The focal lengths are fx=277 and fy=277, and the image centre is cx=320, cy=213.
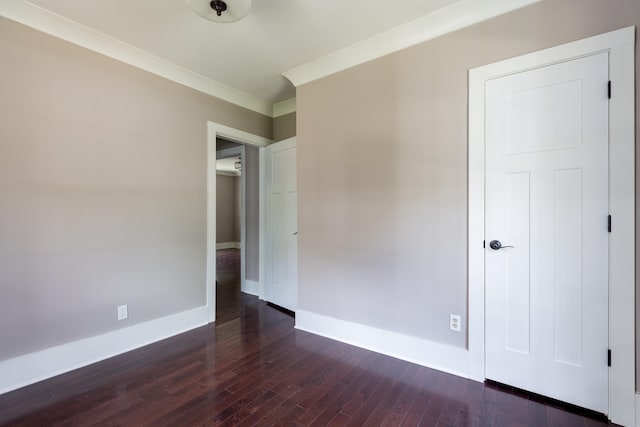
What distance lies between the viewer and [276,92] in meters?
3.49

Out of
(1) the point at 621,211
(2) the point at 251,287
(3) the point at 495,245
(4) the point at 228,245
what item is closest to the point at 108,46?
(2) the point at 251,287

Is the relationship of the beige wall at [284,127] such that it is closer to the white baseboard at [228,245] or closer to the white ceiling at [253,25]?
the white ceiling at [253,25]

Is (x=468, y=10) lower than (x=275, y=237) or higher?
higher

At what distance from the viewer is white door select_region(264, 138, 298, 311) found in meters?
3.43

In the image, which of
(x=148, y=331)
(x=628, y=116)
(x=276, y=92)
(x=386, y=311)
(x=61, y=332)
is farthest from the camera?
(x=276, y=92)

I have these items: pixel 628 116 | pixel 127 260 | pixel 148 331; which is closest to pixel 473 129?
pixel 628 116

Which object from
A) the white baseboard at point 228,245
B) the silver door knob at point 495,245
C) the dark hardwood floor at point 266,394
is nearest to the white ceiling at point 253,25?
the silver door knob at point 495,245

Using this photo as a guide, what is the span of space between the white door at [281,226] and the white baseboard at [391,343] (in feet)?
1.70

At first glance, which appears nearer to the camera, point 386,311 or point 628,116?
point 628,116

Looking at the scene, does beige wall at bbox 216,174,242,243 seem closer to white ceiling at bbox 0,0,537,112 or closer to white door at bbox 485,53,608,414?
white ceiling at bbox 0,0,537,112

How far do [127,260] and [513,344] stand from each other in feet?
10.4

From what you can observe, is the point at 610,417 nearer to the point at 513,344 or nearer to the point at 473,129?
the point at 513,344

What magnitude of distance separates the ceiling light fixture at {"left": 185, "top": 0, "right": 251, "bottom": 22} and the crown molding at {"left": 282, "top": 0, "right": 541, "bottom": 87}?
3.59 feet

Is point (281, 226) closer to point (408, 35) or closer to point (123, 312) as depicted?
point (123, 312)
